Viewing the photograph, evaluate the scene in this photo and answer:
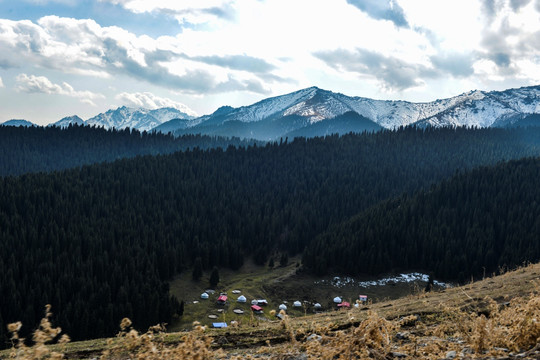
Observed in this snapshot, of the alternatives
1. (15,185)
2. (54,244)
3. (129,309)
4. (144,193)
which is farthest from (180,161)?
(129,309)

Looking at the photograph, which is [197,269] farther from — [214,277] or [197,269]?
[214,277]

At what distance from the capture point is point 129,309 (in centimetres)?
7575

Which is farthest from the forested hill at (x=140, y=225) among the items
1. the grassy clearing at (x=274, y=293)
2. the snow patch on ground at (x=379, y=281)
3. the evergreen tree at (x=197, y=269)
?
the snow patch on ground at (x=379, y=281)

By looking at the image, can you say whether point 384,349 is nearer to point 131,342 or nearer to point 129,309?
point 131,342

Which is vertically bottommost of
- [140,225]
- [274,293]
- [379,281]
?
[379,281]

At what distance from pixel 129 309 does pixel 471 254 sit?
3513 inches

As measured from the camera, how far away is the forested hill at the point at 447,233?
10306 centimetres

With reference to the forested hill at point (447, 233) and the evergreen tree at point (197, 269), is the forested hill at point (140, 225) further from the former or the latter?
the forested hill at point (447, 233)

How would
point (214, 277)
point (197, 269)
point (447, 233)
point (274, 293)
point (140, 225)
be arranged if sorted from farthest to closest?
point (140, 225), point (447, 233), point (197, 269), point (214, 277), point (274, 293)

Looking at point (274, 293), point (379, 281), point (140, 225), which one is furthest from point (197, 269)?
point (379, 281)

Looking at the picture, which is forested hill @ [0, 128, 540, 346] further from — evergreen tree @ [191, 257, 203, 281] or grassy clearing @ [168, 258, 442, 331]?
evergreen tree @ [191, 257, 203, 281]

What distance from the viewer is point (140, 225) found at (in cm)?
12269

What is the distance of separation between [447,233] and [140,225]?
9646cm

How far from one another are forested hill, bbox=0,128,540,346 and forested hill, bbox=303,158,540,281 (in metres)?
30.5
